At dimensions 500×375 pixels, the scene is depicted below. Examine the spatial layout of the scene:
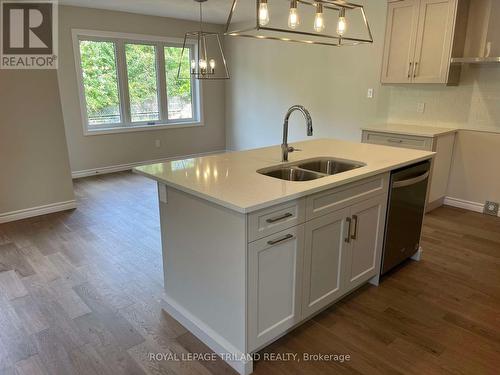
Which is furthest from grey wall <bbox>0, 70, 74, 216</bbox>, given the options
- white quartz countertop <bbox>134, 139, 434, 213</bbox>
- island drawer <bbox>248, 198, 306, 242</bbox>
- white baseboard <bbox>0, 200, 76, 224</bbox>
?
island drawer <bbox>248, 198, 306, 242</bbox>

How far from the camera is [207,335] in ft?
6.59

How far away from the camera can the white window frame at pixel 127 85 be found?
5.31 meters

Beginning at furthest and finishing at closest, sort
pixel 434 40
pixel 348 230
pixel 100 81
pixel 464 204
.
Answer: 1. pixel 100 81
2. pixel 464 204
3. pixel 434 40
4. pixel 348 230

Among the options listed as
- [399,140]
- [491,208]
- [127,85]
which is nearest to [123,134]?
[127,85]

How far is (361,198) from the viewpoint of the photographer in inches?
88.8

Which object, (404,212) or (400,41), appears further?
(400,41)

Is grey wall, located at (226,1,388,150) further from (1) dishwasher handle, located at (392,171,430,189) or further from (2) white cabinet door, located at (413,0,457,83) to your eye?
(1) dishwasher handle, located at (392,171,430,189)

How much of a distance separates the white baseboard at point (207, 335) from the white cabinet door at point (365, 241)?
860 mm

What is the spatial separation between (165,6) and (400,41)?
10.3ft

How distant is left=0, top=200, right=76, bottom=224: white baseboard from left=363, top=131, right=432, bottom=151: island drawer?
3533 millimetres

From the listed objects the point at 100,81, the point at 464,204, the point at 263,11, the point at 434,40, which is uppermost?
the point at 434,40

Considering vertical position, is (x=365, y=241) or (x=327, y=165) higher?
(x=327, y=165)

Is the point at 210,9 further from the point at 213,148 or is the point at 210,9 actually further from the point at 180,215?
the point at 180,215

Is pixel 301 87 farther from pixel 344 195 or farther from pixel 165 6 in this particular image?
pixel 344 195
